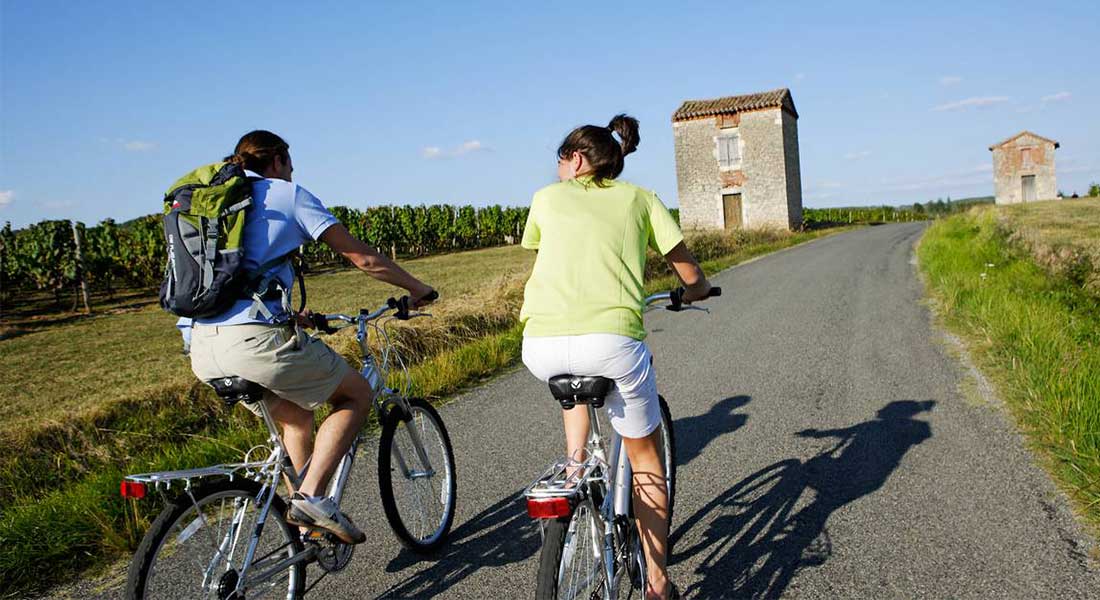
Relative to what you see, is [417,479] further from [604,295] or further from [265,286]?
[604,295]

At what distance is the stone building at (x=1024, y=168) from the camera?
6450cm

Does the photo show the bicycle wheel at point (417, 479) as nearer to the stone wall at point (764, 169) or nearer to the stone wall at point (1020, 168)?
the stone wall at point (764, 169)

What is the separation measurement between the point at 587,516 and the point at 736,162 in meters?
40.2

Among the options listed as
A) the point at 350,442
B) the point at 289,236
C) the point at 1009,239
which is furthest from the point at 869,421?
the point at 1009,239

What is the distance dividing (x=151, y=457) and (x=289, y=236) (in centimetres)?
372

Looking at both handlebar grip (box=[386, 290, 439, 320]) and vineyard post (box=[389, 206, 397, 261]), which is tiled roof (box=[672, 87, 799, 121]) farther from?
handlebar grip (box=[386, 290, 439, 320])

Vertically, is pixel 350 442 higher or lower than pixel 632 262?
lower

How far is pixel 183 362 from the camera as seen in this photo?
14.3 metres

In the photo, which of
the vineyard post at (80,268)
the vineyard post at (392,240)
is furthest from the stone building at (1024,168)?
the vineyard post at (80,268)

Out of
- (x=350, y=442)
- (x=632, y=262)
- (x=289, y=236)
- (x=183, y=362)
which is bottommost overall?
(x=183, y=362)

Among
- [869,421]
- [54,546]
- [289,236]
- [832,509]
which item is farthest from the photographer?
[869,421]

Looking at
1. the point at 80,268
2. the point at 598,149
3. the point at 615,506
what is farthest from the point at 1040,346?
the point at 80,268

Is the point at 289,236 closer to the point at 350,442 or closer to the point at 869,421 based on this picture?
the point at 350,442

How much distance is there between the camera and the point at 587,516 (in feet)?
8.65
